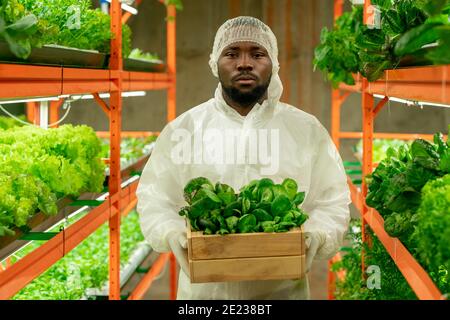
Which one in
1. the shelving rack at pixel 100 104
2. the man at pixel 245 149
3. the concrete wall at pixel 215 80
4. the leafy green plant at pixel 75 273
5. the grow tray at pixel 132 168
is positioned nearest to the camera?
the shelving rack at pixel 100 104

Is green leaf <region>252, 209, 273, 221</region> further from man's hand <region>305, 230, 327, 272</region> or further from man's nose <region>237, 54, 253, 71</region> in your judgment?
man's nose <region>237, 54, 253, 71</region>

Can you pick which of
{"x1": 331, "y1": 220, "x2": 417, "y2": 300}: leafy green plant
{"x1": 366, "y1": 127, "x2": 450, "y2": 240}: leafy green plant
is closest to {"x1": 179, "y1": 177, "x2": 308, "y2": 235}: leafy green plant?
{"x1": 366, "y1": 127, "x2": 450, "y2": 240}: leafy green plant

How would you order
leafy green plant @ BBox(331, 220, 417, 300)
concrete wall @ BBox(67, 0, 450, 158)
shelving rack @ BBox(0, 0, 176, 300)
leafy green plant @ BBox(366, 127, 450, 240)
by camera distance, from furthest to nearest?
concrete wall @ BBox(67, 0, 450, 158) < leafy green plant @ BBox(331, 220, 417, 300) < shelving rack @ BBox(0, 0, 176, 300) < leafy green plant @ BBox(366, 127, 450, 240)

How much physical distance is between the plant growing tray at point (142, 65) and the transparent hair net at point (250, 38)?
5.41ft

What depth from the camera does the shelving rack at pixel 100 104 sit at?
2.35 meters

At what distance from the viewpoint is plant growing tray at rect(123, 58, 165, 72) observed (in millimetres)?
4488

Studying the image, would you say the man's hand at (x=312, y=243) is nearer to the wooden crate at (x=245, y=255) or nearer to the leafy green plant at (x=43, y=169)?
the wooden crate at (x=245, y=255)

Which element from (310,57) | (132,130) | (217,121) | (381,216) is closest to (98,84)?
(217,121)

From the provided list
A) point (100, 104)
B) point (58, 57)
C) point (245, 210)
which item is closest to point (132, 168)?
point (100, 104)

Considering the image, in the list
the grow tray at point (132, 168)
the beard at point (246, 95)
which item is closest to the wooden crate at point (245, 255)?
the beard at point (246, 95)

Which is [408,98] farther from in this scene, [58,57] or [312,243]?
[58,57]

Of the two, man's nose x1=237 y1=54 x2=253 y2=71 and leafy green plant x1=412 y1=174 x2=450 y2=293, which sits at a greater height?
man's nose x1=237 y1=54 x2=253 y2=71

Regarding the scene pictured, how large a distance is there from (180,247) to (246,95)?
0.75 metres

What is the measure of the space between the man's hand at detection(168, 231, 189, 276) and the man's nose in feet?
2.38
